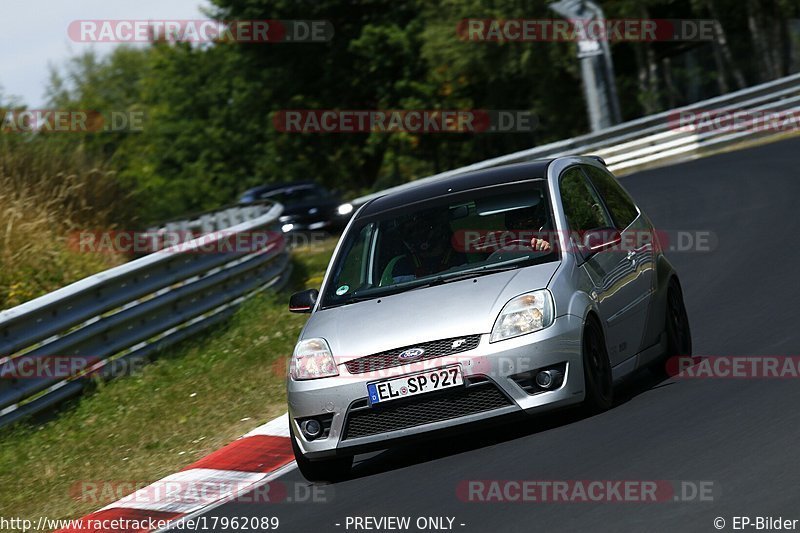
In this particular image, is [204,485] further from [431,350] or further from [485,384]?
[485,384]

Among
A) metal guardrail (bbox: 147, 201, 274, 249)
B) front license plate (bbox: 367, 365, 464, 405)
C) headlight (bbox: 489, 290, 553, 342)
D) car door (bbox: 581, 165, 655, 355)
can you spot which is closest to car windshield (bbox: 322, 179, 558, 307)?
headlight (bbox: 489, 290, 553, 342)

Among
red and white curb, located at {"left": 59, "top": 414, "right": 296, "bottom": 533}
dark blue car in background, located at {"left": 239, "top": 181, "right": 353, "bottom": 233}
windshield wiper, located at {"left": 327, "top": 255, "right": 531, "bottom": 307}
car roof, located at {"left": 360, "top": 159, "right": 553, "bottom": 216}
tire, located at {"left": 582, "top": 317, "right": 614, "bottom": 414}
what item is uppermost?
car roof, located at {"left": 360, "top": 159, "right": 553, "bottom": 216}

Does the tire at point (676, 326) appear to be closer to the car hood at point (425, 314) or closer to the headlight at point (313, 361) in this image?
the car hood at point (425, 314)

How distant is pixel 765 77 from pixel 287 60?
21300 mm

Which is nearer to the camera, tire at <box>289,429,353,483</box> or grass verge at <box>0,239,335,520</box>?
tire at <box>289,429,353,483</box>

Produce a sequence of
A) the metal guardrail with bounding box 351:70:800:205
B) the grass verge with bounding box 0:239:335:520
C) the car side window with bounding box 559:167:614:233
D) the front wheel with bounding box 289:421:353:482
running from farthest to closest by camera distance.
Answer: the metal guardrail with bounding box 351:70:800:205, the grass verge with bounding box 0:239:335:520, the car side window with bounding box 559:167:614:233, the front wheel with bounding box 289:421:353:482

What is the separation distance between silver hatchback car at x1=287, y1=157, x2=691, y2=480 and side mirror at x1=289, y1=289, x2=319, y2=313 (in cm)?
1

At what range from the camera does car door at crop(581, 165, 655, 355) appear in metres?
8.58

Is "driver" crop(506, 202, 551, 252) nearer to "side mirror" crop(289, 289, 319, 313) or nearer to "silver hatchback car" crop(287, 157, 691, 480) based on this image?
"silver hatchback car" crop(287, 157, 691, 480)

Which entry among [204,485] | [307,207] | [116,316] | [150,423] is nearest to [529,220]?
[204,485]

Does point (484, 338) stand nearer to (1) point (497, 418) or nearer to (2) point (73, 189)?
(1) point (497, 418)

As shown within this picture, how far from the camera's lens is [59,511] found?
863cm

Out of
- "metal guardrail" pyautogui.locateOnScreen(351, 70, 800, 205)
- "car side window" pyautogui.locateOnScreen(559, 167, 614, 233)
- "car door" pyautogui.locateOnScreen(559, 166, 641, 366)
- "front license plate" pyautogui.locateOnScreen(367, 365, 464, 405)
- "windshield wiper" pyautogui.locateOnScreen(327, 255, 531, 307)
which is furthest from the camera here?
"metal guardrail" pyautogui.locateOnScreen(351, 70, 800, 205)

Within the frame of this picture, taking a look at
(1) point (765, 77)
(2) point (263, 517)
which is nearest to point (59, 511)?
(2) point (263, 517)
